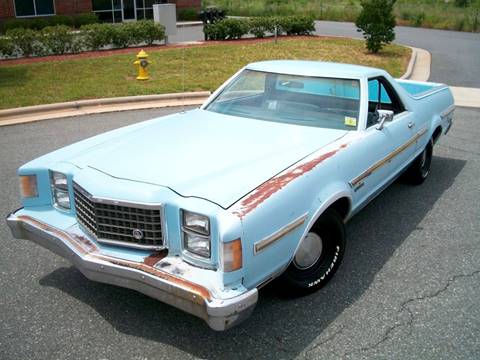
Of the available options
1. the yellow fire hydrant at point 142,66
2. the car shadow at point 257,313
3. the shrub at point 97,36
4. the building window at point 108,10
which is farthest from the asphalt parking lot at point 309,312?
the building window at point 108,10

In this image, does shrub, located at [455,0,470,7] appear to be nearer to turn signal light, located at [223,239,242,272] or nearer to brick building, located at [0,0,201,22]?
brick building, located at [0,0,201,22]

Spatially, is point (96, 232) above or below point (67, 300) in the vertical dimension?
above

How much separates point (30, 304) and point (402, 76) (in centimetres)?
1186

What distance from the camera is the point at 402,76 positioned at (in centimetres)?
1326

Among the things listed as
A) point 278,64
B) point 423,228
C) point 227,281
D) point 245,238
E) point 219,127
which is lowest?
point 423,228

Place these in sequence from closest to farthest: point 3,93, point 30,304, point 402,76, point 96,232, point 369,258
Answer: point 96,232
point 30,304
point 369,258
point 3,93
point 402,76

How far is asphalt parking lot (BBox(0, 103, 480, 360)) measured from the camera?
309cm

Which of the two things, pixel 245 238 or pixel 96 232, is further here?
pixel 96 232

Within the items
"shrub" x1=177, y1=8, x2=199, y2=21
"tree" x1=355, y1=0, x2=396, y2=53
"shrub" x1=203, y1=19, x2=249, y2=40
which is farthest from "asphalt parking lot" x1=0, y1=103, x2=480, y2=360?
"shrub" x1=177, y1=8, x2=199, y2=21

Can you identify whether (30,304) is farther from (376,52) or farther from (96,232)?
(376,52)

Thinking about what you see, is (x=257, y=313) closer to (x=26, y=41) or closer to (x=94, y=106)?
(x=94, y=106)

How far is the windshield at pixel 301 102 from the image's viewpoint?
14.2ft

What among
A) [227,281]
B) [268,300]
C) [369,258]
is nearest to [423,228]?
[369,258]

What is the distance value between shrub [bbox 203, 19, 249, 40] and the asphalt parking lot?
15.4 m
